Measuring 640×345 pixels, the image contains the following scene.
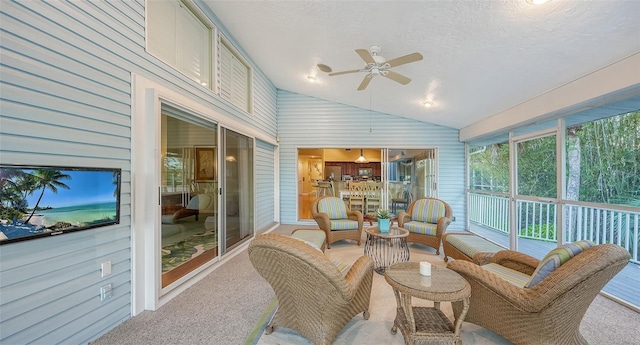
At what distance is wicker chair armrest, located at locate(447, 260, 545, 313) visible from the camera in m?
1.67

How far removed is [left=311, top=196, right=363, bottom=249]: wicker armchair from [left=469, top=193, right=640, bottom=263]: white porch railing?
301 cm

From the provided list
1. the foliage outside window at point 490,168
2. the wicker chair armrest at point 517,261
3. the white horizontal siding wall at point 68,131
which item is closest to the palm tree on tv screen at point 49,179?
the white horizontal siding wall at point 68,131

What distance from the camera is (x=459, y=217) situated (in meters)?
6.37

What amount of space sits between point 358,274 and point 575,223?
3.72 m

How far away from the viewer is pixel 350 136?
21.6ft

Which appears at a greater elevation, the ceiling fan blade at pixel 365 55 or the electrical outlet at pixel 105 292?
the ceiling fan blade at pixel 365 55

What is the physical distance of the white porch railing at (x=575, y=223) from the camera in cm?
317

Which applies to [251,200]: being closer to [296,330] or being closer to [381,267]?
[381,267]

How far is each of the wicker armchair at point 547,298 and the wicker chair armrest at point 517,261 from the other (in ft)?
1.74

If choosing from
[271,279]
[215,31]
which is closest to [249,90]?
[215,31]

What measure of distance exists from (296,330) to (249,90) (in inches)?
178

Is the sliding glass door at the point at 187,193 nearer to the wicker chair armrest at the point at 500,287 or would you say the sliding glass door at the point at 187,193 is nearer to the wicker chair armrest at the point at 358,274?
the wicker chair armrest at the point at 358,274

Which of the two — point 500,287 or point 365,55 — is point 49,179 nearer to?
point 365,55

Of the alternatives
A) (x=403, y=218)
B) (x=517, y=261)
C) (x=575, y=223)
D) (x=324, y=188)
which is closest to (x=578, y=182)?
(x=575, y=223)
